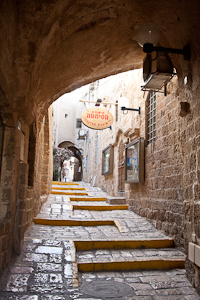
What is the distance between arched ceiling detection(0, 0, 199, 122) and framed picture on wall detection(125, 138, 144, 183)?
197 cm

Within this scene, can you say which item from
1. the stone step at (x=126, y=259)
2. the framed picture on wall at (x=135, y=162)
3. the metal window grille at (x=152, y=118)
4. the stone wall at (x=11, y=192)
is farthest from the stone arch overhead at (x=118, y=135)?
the stone wall at (x=11, y=192)

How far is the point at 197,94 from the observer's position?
335 cm

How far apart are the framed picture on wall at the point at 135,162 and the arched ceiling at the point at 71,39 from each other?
1968 mm

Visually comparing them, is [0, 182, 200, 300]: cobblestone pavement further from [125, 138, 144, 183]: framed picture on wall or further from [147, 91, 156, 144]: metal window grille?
[147, 91, 156, 144]: metal window grille

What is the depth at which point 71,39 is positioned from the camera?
4.23m

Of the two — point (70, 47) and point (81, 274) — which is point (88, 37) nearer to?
point (70, 47)

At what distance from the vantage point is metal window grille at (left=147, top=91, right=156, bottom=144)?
19.7 ft

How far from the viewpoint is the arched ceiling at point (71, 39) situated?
296 cm

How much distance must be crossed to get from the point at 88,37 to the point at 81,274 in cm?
380

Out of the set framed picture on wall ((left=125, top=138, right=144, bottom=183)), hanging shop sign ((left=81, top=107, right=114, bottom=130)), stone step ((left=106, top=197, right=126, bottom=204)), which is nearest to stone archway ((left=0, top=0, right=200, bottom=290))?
framed picture on wall ((left=125, top=138, right=144, bottom=183))

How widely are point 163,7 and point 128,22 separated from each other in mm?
768

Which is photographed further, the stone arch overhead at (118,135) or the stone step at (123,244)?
the stone arch overhead at (118,135)

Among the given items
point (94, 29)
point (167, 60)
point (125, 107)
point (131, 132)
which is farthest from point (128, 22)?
point (131, 132)

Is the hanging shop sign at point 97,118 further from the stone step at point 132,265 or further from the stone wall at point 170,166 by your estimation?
the stone step at point 132,265
